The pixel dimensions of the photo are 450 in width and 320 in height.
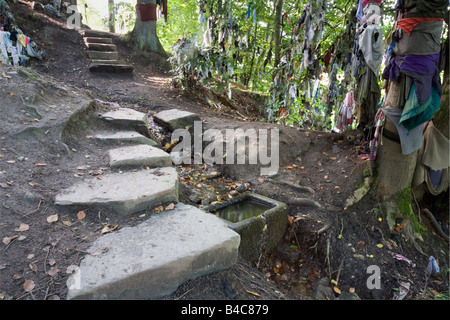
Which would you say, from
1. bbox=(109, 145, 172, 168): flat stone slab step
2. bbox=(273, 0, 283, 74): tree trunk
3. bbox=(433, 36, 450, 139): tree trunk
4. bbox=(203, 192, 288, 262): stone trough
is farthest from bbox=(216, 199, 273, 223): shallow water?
bbox=(273, 0, 283, 74): tree trunk

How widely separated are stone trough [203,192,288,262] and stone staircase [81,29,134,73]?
5004mm

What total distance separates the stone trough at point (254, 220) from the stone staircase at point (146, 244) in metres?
0.72

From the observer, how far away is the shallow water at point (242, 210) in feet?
10.6

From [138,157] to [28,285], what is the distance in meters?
1.53

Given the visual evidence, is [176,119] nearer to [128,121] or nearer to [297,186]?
[128,121]

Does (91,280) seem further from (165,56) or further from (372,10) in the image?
(165,56)

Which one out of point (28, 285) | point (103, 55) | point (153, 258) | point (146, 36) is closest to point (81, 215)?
point (28, 285)

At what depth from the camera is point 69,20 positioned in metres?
8.84

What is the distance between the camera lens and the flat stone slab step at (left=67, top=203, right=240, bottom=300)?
164cm

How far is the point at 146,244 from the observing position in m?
1.92

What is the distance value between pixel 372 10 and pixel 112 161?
→ 3.35 m

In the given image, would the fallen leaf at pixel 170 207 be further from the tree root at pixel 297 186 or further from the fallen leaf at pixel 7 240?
the tree root at pixel 297 186
